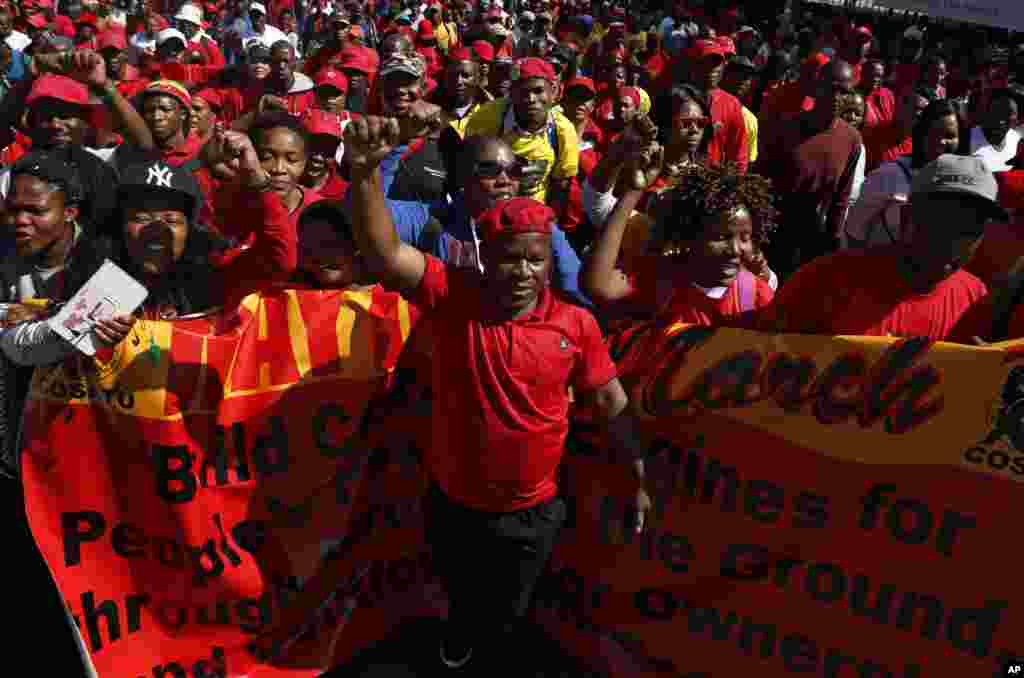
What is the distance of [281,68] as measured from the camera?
690 centimetres

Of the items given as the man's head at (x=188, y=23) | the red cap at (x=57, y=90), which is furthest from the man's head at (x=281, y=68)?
the man's head at (x=188, y=23)

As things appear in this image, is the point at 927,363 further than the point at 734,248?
No

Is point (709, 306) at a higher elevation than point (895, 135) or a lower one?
lower

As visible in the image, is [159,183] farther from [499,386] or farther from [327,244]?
[499,386]

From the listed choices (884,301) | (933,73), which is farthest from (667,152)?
(933,73)

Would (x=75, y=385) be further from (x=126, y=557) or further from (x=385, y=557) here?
(x=385, y=557)

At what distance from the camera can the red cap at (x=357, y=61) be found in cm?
728

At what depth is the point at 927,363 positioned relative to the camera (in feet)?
8.36

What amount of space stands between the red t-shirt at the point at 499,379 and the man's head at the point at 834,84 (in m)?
3.65

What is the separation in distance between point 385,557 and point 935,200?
2262mm

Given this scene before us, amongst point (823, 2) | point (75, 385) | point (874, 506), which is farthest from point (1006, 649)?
point (823, 2)

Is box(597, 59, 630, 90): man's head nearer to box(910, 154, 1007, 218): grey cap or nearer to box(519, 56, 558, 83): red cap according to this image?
box(519, 56, 558, 83): red cap

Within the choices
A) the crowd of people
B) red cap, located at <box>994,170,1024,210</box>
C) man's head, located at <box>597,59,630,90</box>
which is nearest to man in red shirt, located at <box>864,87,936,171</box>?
the crowd of people

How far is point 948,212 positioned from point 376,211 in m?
1.71
